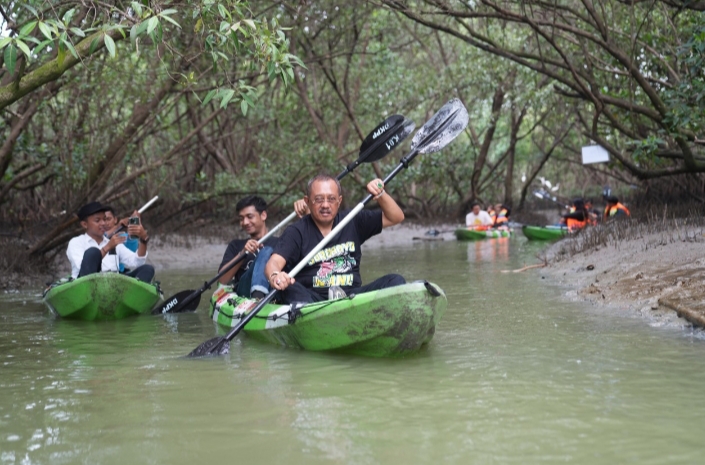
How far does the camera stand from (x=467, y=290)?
28.8ft

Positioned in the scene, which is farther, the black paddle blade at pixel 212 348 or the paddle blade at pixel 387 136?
the paddle blade at pixel 387 136

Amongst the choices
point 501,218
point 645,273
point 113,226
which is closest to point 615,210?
point 501,218

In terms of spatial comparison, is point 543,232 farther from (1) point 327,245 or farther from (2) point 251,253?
(1) point 327,245

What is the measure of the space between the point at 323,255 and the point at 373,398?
68.0 inches

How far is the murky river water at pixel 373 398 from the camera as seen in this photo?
3.24 metres

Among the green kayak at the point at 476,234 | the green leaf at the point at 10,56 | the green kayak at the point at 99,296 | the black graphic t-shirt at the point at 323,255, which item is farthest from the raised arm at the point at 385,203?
the green kayak at the point at 476,234

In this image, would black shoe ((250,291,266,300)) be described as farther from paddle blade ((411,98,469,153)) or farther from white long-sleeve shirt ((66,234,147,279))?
white long-sleeve shirt ((66,234,147,279))

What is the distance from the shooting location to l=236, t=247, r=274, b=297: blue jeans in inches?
251

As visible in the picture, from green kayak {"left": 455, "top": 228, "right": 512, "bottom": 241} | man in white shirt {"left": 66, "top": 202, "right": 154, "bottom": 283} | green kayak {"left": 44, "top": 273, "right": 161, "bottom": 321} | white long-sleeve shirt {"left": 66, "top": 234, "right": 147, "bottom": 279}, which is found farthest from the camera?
green kayak {"left": 455, "top": 228, "right": 512, "bottom": 241}

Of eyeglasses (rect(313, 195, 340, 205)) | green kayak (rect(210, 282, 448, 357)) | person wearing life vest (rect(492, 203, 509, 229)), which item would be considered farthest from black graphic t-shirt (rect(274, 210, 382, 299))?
person wearing life vest (rect(492, 203, 509, 229))

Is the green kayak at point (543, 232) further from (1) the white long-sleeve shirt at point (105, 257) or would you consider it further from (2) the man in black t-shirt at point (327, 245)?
(2) the man in black t-shirt at point (327, 245)

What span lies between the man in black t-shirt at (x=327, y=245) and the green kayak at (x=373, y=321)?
308 mm

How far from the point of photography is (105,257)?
8.04m

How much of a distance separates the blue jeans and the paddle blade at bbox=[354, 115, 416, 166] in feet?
3.59
